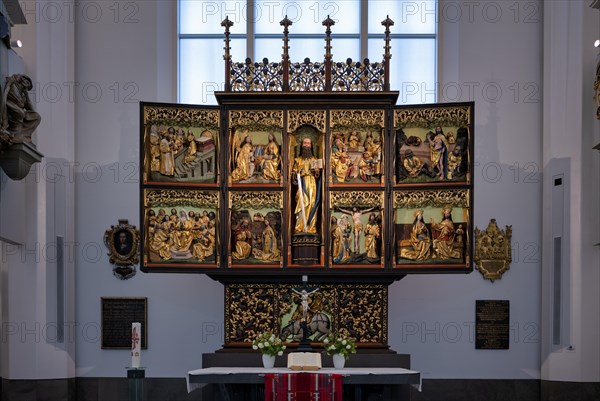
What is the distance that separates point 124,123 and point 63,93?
1.24m

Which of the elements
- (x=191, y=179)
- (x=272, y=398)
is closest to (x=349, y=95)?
(x=191, y=179)

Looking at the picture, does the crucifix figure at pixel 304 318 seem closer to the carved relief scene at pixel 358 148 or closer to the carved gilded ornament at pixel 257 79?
the carved relief scene at pixel 358 148

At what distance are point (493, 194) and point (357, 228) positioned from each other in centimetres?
359

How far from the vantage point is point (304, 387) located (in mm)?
14016

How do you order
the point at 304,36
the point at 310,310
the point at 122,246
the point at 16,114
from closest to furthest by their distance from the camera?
the point at 16,114 < the point at 310,310 < the point at 122,246 < the point at 304,36

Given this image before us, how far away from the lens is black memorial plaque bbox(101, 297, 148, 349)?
17.8m

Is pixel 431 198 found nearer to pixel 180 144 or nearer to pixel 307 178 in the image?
pixel 307 178

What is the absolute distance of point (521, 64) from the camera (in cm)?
1805

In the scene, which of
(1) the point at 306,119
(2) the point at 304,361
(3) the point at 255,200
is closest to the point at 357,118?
(1) the point at 306,119

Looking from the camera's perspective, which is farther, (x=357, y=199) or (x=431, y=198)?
(x=357, y=199)

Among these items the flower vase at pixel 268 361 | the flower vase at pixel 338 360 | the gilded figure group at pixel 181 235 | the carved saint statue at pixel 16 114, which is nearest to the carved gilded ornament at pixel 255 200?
the gilded figure group at pixel 181 235

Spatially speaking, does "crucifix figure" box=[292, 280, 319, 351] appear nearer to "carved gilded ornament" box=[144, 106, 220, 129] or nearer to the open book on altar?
the open book on altar

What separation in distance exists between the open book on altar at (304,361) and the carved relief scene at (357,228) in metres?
1.73

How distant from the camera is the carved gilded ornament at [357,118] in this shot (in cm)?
1552
